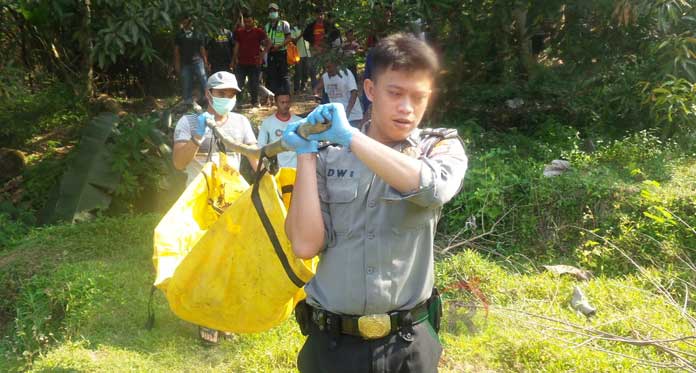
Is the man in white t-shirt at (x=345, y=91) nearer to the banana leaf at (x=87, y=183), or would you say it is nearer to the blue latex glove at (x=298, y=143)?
the banana leaf at (x=87, y=183)

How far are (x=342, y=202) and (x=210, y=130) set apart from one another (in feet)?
7.42

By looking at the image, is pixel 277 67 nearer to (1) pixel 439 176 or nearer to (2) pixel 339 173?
(2) pixel 339 173

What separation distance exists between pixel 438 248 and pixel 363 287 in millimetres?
3207

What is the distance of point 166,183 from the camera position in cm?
636

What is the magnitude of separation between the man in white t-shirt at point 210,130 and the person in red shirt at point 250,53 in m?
4.82

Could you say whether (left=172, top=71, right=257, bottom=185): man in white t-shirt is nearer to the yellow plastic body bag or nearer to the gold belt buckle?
the yellow plastic body bag

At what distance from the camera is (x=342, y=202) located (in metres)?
1.83

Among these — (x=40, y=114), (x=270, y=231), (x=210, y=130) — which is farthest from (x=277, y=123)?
(x=40, y=114)

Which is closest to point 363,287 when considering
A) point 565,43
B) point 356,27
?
point 356,27

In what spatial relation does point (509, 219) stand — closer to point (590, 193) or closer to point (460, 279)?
point (590, 193)

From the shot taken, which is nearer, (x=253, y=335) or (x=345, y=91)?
(x=253, y=335)

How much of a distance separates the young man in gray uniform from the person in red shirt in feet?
23.8

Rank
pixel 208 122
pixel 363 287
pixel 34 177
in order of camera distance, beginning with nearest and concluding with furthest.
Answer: pixel 363 287 → pixel 208 122 → pixel 34 177

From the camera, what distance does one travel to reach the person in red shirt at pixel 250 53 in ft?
28.8
